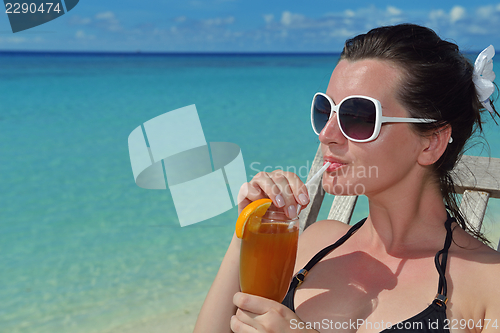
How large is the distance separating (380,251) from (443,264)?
29cm

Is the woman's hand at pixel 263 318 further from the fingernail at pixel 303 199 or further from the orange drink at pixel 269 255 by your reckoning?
the fingernail at pixel 303 199

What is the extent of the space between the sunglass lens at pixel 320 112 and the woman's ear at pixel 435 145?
13.9 inches

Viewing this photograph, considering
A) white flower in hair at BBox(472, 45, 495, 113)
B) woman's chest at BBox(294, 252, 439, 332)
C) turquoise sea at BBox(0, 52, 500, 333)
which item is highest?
white flower in hair at BBox(472, 45, 495, 113)

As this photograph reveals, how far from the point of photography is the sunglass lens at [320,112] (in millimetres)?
1598

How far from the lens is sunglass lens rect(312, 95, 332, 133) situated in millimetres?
1598

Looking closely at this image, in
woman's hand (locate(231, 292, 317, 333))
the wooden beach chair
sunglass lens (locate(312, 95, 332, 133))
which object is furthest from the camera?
the wooden beach chair

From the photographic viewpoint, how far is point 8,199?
255 inches

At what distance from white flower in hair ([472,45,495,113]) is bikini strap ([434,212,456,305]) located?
1.53 feet

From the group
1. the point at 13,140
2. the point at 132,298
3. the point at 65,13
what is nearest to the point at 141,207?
the point at 132,298

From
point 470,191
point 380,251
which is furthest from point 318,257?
point 470,191

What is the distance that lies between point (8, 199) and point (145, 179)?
2.00m

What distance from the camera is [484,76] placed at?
5.28 feet

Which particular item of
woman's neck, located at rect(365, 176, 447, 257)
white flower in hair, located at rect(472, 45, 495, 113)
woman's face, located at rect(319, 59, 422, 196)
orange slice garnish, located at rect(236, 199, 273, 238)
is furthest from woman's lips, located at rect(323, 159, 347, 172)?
white flower in hair, located at rect(472, 45, 495, 113)

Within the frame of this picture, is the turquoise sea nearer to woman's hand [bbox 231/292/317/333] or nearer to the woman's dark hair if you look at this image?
the woman's dark hair
